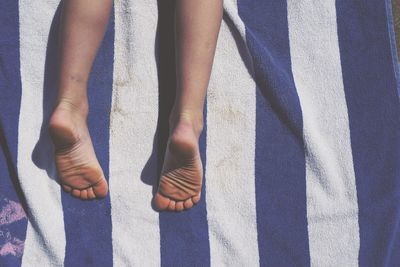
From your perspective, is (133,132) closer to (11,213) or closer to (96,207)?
(96,207)

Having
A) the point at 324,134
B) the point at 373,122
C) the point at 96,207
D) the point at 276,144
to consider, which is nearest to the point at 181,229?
the point at 96,207

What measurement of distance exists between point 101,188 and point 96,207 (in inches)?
2.1

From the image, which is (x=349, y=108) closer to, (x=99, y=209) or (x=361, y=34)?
(x=361, y=34)

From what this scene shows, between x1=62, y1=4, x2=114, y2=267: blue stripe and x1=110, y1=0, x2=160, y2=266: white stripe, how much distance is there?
0.01 meters

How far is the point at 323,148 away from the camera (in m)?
1.18

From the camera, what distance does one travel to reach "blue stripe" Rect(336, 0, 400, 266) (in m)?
1.13

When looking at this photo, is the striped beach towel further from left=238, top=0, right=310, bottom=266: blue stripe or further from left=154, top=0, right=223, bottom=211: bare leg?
left=154, top=0, right=223, bottom=211: bare leg

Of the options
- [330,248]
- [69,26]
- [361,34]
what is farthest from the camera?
[361,34]

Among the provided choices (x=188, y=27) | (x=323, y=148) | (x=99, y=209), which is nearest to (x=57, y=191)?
(x=99, y=209)

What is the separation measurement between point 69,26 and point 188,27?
254 millimetres

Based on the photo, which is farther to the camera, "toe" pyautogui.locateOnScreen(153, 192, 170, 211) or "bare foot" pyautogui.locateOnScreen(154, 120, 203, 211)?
"toe" pyautogui.locateOnScreen(153, 192, 170, 211)

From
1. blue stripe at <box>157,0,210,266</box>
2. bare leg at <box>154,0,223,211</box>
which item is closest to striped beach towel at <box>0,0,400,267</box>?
blue stripe at <box>157,0,210,266</box>

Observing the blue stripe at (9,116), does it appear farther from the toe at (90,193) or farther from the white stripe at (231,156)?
the white stripe at (231,156)

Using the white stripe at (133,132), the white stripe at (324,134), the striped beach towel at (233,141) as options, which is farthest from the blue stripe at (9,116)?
the white stripe at (324,134)
